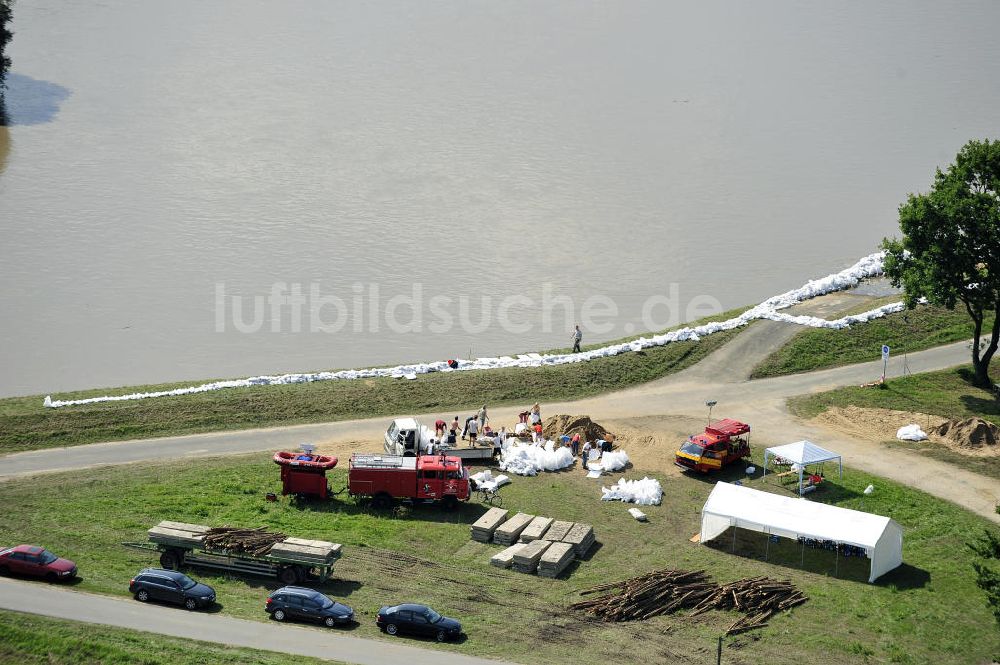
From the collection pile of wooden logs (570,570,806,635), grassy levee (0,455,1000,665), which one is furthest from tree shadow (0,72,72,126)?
pile of wooden logs (570,570,806,635)

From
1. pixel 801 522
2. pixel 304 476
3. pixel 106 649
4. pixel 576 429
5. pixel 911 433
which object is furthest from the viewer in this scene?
pixel 911 433

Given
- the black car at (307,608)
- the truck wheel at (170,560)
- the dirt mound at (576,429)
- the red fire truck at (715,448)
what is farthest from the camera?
the dirt mound at (576,429)

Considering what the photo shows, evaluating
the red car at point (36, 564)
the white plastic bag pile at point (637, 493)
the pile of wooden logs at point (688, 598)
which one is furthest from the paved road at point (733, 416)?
the red car at point (36, 564)

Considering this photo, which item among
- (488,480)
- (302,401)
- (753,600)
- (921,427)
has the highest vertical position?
(302,401)

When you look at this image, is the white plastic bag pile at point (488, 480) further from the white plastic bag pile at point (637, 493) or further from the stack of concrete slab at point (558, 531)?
the stack of concrete slab at point (558, 531)

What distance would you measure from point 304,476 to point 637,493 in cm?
1160

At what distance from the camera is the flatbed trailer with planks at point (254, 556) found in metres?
31.6

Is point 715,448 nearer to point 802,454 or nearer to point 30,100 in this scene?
point 802,454

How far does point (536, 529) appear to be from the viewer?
117 feet

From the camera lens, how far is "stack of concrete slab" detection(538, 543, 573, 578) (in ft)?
109

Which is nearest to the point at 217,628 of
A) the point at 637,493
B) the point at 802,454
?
the point at 637,493

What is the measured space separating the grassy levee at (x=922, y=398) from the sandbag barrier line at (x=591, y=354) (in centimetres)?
562

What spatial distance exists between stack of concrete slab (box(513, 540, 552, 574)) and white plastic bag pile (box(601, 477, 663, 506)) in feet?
18.1

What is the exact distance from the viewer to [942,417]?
45.3m
